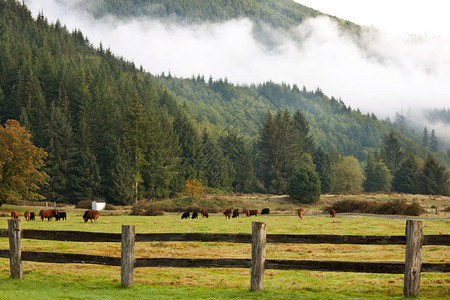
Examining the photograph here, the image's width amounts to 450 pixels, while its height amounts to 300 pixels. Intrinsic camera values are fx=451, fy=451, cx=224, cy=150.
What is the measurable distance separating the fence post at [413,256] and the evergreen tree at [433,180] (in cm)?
12408

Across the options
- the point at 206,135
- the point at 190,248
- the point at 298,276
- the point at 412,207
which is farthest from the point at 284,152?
the point at 298,276

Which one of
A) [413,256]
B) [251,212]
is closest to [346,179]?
[251,212]

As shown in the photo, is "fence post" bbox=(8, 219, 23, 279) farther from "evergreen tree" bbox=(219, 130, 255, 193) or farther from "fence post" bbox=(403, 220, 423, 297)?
"evergreen tree" bbox=(219, 130, 255, 193)

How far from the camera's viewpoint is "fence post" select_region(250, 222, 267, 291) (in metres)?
12.1

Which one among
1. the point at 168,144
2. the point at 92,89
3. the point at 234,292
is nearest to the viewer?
the point at 234,292

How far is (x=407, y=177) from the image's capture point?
132000 millimetres

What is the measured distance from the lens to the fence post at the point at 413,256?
1138 cm

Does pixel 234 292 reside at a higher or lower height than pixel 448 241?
lower

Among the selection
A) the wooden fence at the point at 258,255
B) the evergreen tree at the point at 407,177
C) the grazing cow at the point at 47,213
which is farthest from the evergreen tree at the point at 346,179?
the wooden fence at the point at 258,255

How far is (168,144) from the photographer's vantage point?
Result: 127m

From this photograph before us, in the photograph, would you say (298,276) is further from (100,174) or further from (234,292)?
(100,174)

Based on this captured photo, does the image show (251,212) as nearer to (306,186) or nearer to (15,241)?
(306,186)

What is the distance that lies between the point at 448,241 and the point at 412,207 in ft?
175

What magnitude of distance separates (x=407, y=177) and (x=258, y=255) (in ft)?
430
